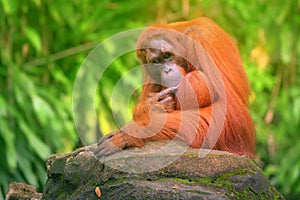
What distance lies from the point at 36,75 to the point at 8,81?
0.46 meters

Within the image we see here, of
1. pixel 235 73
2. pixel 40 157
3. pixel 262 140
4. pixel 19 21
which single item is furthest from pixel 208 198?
pixel 262 140

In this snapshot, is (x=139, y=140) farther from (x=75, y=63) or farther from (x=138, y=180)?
(x=75, y=63)

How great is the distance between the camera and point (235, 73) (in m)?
2.95

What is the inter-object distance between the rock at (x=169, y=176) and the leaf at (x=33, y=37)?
2980 mm

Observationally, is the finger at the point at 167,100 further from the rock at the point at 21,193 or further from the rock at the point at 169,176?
the rock at the point at 21,193

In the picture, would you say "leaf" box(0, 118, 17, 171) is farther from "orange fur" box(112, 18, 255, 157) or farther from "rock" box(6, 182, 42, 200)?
"orange fur" box(112, 18, 255, 157)

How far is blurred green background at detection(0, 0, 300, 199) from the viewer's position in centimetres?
546

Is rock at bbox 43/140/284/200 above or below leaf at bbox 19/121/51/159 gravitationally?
above

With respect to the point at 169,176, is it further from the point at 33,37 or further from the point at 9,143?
the point at 33,37

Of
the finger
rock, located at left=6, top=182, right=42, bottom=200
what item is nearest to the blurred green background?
rock, located at left=6, top=182, right=42, bottom=200

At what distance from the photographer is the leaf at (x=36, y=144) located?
521 centimetres

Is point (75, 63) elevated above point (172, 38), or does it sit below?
below

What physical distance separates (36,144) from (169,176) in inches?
113

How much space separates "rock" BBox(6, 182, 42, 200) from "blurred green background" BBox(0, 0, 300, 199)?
1828 mm
